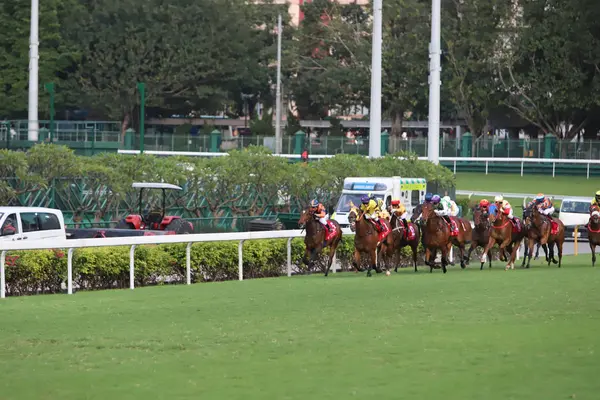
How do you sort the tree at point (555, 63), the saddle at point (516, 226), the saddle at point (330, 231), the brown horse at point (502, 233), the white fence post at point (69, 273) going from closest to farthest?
the white fence post at point (69, 273) → the saddle at point (330, 231) → the brown horse at point (502, 233) → the saddle at point (516, 226) → the tree at point (555, 63)

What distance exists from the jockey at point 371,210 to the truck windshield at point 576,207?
18.1 meters

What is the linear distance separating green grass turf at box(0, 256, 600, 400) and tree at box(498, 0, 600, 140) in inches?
1936

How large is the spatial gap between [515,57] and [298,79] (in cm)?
1727

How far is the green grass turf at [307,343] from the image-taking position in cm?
1090

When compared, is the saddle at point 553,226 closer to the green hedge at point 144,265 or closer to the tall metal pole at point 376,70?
the green hedge at point 144,265

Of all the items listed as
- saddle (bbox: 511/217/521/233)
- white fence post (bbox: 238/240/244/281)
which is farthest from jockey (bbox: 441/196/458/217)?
white fence post (bbox: 238/240/244/281)

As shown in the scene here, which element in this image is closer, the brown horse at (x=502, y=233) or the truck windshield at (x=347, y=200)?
the brown horse at (x=502, y=233)

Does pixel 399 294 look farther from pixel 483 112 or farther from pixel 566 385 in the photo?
pixel 483 112

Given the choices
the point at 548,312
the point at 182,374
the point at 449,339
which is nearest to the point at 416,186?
the point at 548,312

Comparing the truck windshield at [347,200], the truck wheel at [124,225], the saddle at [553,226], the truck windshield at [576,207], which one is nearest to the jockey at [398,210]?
the saddle at [553,226]

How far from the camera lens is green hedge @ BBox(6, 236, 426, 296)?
810 inches

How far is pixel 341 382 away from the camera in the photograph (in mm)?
11133

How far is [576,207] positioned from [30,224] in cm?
2168

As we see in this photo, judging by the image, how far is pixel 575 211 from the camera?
40.8 metres
